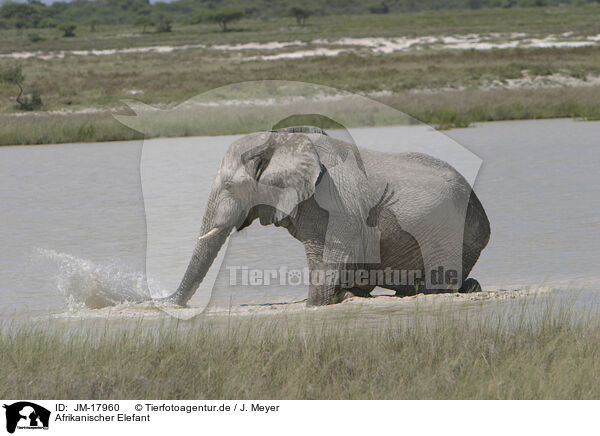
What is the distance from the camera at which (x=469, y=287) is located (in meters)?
7.36

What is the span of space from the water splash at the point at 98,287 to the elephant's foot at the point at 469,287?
2338mm

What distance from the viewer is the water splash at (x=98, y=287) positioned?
7.71 meters

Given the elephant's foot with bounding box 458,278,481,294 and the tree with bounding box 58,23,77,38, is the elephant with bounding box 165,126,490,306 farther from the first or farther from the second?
the tree with bounding box 58,23,77,38

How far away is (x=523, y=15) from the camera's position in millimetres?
92500

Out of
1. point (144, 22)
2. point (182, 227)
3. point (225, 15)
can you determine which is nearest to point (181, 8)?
point (144, 22)

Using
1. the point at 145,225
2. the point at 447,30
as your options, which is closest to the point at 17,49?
the point at 447,30

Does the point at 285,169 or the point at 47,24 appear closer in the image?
the point at 285,169

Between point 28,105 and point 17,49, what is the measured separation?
3480 centimetres

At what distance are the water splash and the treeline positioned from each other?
9944cm

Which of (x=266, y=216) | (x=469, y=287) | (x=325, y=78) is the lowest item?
(x=325, y=78)

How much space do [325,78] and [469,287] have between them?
3205cm

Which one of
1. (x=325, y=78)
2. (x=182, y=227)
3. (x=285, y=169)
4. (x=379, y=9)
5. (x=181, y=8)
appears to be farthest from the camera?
(x=181, y=8)
